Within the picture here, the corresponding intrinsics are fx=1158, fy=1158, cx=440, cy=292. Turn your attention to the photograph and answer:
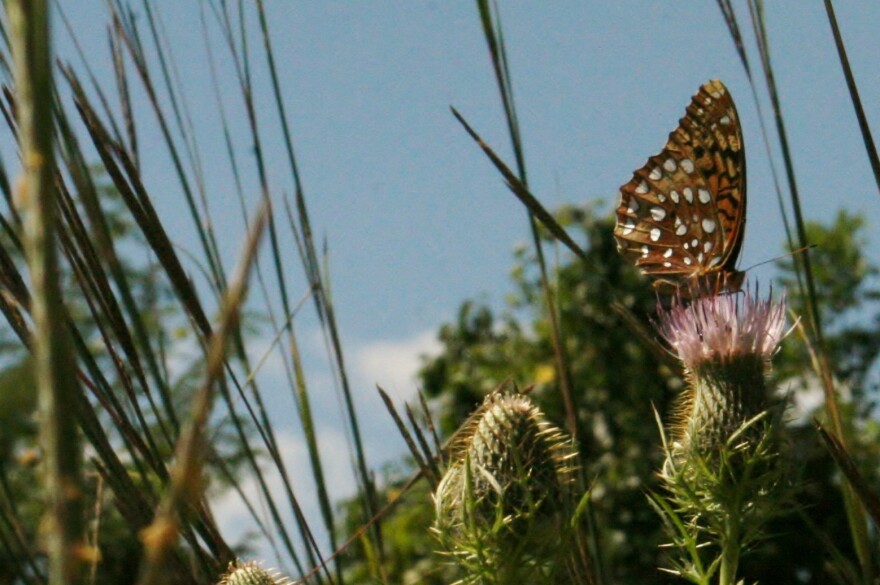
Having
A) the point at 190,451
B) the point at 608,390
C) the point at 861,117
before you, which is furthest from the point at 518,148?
the point at 608,390

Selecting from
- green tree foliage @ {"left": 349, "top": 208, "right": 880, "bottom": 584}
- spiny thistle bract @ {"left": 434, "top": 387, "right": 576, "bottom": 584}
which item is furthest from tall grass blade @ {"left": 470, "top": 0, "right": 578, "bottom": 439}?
green tree foliage @ {"left": 349, "top": 208, "right": 880, "bottom": 584}

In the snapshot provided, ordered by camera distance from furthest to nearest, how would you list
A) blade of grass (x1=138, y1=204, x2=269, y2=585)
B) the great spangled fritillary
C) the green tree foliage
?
the green tree foliage, the great spangled fritillary, blade of grass (x1=138, y1=204, x2=269, y2=585)

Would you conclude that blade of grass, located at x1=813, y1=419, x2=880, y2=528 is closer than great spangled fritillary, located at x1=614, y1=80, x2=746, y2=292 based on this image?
Yes

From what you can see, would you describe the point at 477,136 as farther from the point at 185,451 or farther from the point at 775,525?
the point at 775,525

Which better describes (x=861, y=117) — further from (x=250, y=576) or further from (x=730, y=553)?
(x=250, y=576)

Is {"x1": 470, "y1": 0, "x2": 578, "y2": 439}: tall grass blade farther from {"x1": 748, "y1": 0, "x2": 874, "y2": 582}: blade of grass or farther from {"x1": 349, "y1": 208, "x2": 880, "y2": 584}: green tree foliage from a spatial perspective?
{"x1": 349, "y1": 208, "x2": 880, "y2": 584}: green tree foliage

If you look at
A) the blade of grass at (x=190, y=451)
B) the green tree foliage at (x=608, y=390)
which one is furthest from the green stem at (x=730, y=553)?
the green tree foliage at (x=608, y=390)

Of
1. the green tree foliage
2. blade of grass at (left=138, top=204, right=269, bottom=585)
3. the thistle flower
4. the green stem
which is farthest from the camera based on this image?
the green tree foliage
